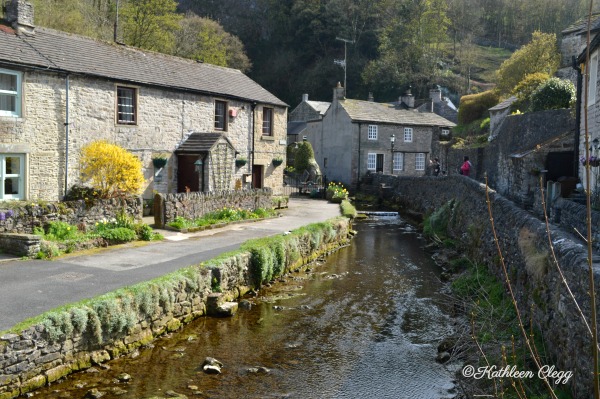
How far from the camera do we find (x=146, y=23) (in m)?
43.7

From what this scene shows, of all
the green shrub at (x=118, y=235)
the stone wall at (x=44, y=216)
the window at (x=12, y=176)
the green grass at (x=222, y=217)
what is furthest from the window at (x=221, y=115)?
the green shrub at (x=118, y=235)

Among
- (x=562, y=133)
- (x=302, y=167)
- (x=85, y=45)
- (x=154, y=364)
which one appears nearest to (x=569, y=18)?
(x=302, y=167)

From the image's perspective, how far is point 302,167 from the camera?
42.5 metres

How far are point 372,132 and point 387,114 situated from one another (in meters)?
3.19

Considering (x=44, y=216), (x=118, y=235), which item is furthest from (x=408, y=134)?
(x=44, y=216)

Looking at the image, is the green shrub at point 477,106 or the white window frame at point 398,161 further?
the green shrub at point 477,106

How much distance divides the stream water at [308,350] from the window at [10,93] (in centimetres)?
1125

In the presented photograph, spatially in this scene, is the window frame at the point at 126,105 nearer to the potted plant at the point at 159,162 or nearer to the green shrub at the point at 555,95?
the potted plant at the point at 159,162

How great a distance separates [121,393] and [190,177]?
17041 millimetres

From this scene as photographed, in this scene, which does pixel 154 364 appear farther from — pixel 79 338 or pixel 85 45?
pixel 85 45

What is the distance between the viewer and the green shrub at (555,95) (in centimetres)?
2608

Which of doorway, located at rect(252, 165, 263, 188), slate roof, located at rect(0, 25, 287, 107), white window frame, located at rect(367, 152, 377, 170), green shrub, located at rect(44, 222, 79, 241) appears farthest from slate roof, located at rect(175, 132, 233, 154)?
white window frame, located at rect(367, 152, 377, 170)

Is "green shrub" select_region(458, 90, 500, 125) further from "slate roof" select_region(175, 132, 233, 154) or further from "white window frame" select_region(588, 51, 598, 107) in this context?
"slate roof" select_region(175, 132, 233, 154)

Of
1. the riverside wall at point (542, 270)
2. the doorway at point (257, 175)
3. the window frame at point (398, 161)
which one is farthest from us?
the window frame at point (398, 161)
